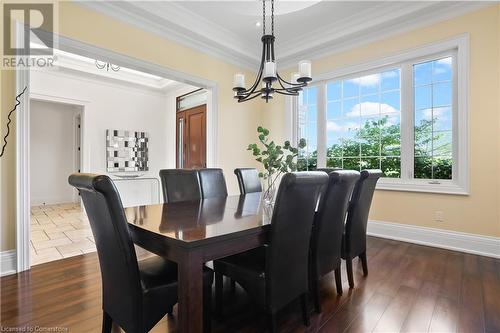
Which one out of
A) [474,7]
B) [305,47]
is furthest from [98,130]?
[474,7]

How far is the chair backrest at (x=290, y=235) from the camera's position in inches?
54.2

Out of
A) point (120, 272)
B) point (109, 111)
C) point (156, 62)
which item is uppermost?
point (156, 62)

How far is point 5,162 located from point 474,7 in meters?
5.20

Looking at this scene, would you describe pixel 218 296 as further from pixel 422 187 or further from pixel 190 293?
pixel 422 187

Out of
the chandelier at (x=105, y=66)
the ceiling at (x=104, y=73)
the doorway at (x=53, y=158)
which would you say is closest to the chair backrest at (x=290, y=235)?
the ceiling at (x=104, y=73)

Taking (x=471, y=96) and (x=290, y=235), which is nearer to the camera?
(x=290, y=235)

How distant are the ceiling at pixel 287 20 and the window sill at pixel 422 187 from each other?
2042mm

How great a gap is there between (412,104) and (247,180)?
2460 mm

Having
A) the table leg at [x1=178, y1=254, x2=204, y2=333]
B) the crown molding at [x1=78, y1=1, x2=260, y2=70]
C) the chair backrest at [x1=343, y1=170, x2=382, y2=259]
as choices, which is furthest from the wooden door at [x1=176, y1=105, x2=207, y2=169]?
the table leg at [x1=178, y1=254, x2=204, y2=333]

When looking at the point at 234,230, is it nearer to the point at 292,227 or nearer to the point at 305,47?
the point at 292,227

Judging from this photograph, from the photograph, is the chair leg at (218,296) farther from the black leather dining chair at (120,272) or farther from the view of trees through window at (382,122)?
the view of trees through window at (382,122)

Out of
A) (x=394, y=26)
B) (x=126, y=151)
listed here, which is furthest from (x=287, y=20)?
(x=126, y=151)

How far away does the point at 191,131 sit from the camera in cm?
582

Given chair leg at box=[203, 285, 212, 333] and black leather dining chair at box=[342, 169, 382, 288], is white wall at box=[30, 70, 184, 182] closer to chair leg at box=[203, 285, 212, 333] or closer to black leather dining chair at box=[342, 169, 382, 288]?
chair leg at box=[203, 285, 212, 333]
